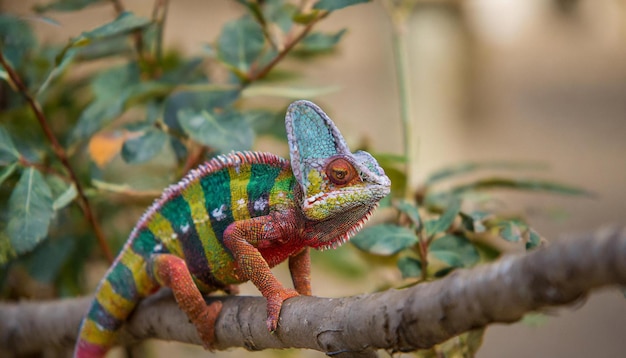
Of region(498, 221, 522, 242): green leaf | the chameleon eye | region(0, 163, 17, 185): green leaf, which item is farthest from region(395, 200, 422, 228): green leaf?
region(0, 163, 17, 185): green leaf

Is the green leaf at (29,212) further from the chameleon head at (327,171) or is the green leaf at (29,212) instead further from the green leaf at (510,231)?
the green leaf at (510,231)

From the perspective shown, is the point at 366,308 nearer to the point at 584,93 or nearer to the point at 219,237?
the point at 219,237

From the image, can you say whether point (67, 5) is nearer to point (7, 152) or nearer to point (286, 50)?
point (7, 152)

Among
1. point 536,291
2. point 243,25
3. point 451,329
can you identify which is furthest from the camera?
point 243,25

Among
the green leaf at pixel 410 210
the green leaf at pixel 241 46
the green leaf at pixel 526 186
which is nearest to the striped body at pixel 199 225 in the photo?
the green leaf at pixel 410 210

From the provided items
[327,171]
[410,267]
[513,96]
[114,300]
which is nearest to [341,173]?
[327,171]

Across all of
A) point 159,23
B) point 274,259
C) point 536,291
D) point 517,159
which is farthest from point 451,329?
point 517,159

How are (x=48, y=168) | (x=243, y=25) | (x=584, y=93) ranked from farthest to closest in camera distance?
(x=584, y=93) → (x=243, y=25) → (x=48, y=168)
